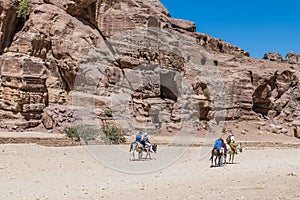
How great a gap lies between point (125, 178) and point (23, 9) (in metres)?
21.1

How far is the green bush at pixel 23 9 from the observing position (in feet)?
94.8

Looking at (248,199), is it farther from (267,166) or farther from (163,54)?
(163,54)

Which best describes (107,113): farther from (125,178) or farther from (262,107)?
(262,107)

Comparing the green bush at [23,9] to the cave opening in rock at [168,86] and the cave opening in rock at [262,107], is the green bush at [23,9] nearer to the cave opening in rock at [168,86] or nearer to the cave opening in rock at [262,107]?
the cave opening in rock at [168,86]

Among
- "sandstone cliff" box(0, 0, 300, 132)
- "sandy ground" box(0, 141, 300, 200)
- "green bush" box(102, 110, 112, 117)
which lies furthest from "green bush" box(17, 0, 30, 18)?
"sandy ground" box(0, 141, 300, 200)

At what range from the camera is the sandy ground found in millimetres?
9297

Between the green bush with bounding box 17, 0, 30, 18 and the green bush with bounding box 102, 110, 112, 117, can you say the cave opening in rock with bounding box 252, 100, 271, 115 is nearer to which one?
the green bush with bounding box 102, 110, 112, 117

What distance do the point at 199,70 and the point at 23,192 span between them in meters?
29.7

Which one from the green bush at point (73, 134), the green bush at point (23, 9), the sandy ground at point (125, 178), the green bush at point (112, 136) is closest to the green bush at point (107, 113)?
the green bush at point (112, 136)

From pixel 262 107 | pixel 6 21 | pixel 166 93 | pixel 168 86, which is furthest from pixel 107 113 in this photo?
pixel 262 107

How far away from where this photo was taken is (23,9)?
2916 centimetres

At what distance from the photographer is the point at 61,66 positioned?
97.4 feet

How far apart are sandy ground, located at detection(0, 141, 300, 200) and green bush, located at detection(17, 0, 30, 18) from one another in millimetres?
13854

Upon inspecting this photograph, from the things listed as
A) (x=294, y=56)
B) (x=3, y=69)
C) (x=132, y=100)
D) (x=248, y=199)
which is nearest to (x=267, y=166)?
(x=248, y=199)
